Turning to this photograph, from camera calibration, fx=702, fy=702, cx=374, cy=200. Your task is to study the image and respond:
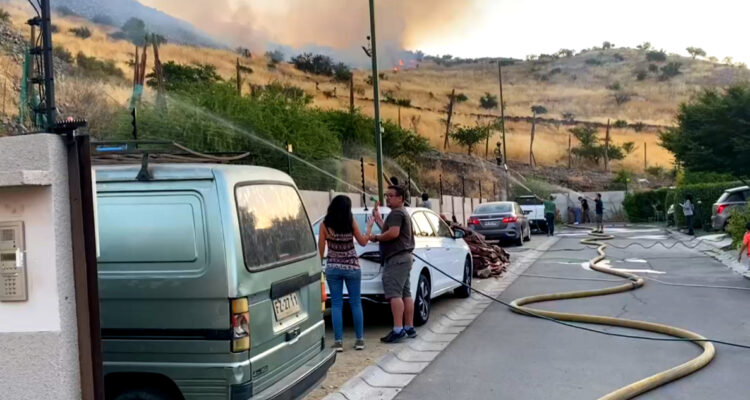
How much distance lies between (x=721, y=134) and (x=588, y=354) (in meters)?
17.2

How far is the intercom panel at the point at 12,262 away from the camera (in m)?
3.41

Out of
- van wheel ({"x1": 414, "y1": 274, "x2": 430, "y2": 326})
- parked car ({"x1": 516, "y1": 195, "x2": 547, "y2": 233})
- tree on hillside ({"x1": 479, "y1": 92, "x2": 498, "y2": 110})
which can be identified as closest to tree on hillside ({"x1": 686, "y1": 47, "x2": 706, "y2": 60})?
tree on hillside ({"x1": 479, "y1": 92, "x2": 498, "y2": 110})

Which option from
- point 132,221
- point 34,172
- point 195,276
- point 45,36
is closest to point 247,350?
point 195,276

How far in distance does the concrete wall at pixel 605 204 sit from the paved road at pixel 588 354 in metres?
31.2

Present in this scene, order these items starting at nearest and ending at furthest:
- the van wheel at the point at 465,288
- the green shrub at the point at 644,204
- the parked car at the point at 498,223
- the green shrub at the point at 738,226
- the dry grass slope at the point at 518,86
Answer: the van wheel at the point at 465,288 < the green shrub at the point at 738,226 < the parked car at the point at 498,223 < the green shrub at the point at 644,204 < the dry grass slope at the point at 518,86

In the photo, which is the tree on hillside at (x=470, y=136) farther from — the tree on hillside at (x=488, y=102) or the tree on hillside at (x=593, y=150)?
the tree on hillside at (x=488, y=102)

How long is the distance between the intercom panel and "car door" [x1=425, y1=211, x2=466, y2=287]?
7443 mm

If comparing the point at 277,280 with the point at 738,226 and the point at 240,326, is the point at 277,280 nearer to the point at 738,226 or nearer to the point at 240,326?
the point at 240,326

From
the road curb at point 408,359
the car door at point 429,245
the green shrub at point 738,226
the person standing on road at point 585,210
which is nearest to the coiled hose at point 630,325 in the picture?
the road curb at point 408,359

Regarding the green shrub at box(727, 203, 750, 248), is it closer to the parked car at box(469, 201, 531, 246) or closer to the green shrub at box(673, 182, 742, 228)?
the parked car at box(469, 201, 531, 246)

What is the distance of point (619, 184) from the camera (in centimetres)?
5584

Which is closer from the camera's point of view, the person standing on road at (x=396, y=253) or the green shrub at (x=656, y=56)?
the person standing on road at (x=396, y=253)

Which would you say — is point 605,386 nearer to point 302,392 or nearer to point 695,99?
point 302,392

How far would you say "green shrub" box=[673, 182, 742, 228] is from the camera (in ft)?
89.0
